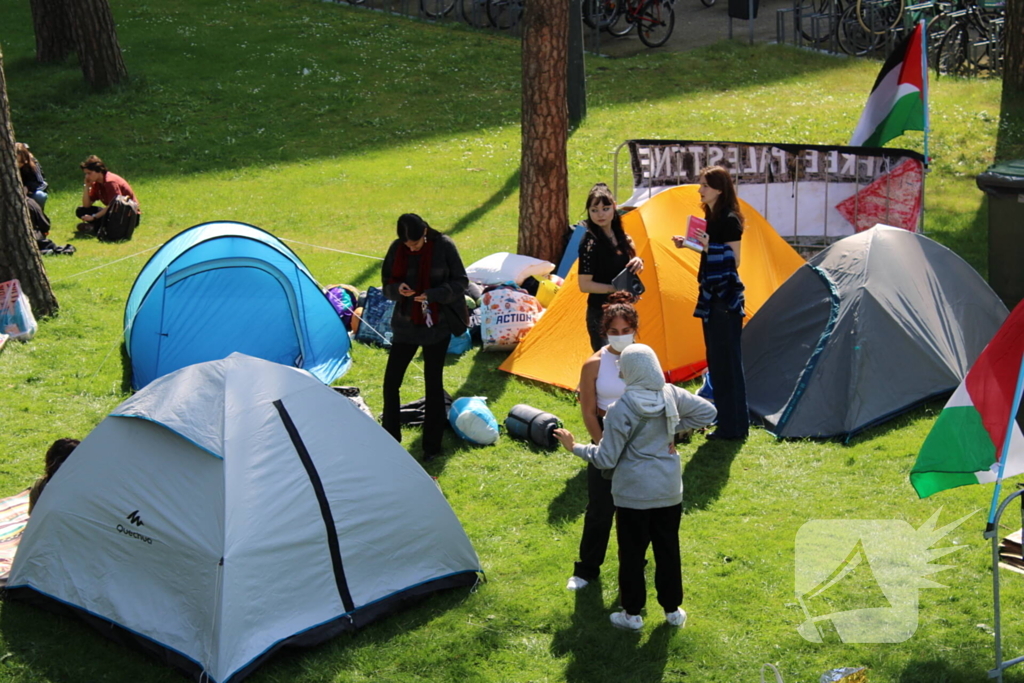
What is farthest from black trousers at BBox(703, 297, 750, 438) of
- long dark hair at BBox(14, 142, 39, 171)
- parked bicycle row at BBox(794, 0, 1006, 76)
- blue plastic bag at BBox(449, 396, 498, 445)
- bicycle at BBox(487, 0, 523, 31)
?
bicycle at BBox(487, 0, 523, 31)

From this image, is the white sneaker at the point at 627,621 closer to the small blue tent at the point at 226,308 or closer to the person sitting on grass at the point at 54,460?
the person sitting on grass at the point at 54,460

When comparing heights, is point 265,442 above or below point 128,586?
above

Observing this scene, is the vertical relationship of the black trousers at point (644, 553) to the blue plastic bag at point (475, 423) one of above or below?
above

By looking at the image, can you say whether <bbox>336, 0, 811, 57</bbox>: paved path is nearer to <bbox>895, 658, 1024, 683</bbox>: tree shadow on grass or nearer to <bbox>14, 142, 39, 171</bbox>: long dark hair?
<bbox>14, 142, 39, 171</bbox>: long dark hair

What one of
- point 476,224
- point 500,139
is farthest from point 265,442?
point 500,139

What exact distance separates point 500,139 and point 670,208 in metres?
9.55

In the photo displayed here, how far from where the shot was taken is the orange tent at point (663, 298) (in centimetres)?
796

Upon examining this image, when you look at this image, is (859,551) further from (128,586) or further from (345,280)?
(345,280)

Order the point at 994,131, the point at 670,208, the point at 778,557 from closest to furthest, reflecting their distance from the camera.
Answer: the point at 778,557 → the point at 670,208 → the point at 994,131

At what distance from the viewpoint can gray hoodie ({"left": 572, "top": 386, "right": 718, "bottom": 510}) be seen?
4.38 metres

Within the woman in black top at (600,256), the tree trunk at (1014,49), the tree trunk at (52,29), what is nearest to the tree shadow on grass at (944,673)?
the woman in black top at (600,256)

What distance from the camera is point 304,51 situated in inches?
858

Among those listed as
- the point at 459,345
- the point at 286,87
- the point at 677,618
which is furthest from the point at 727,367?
the point at 286,87

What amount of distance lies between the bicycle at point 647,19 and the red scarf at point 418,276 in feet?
54.7
